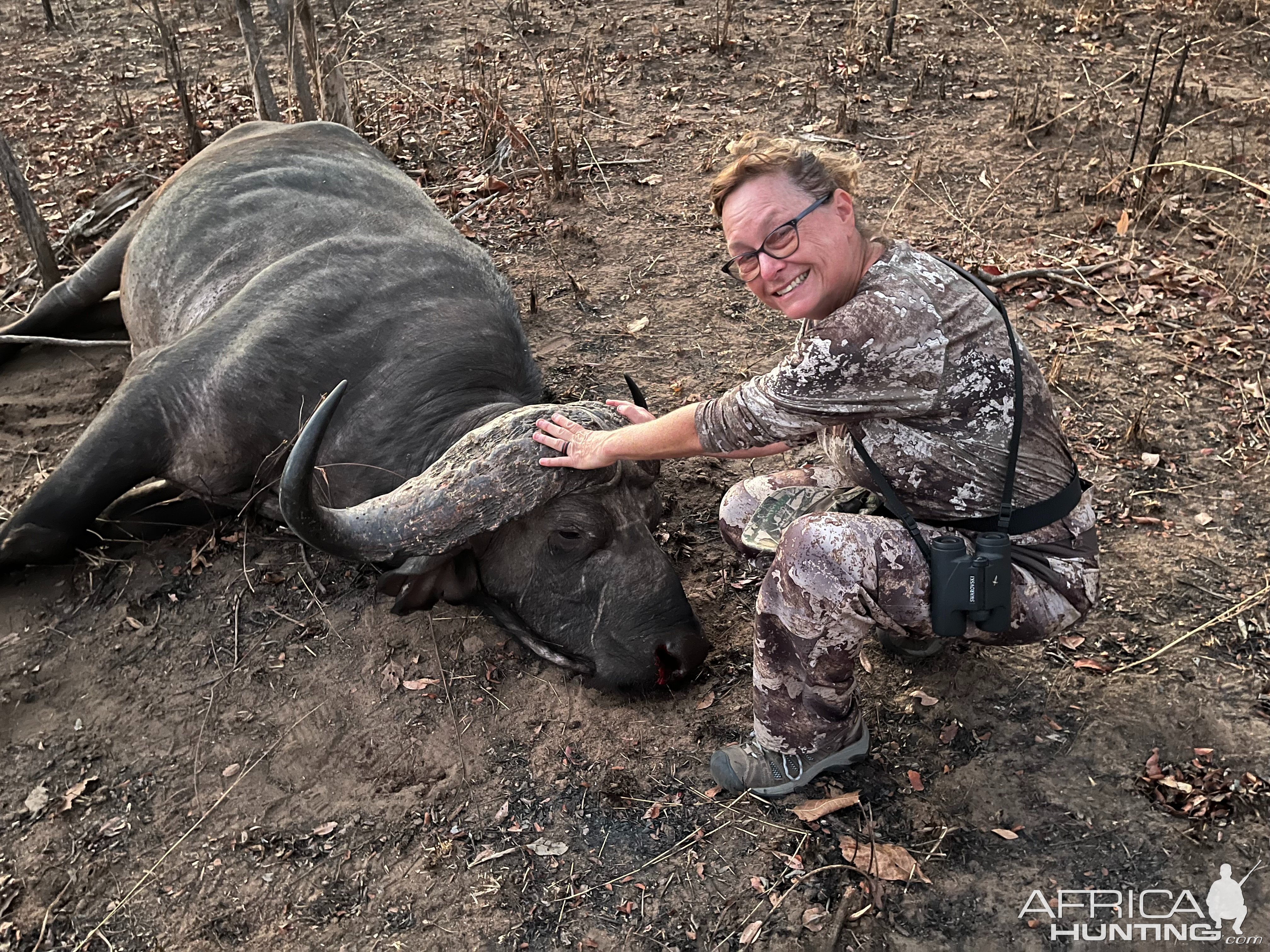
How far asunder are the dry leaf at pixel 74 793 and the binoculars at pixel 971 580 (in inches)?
124

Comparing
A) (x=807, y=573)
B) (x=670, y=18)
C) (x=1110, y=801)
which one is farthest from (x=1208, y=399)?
(x=670, y=18)

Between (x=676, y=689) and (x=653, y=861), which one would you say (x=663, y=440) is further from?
(x=653, y=861)

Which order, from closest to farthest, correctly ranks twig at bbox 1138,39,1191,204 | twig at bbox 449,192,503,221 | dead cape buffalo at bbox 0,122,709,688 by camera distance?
dead cape buffalo at bbox 0,122,709,688, twig at bbox 1138,39,1191,204, twig at bbox 449,192,503,221

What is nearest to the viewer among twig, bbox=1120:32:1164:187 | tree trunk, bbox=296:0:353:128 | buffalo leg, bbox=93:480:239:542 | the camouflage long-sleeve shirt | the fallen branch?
the camouflage long-sleeve shirt

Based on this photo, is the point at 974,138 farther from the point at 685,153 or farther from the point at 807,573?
the point at 807,573

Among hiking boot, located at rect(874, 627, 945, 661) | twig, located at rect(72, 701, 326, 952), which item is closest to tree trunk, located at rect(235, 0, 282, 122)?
twig, located at rect(72, 701, 326, 952)

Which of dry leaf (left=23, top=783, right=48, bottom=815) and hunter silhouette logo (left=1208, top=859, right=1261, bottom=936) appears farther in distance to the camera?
dry leaf (left=23, top=783, right=48, bottom=815)

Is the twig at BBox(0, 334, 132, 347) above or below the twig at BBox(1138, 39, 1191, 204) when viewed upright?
below

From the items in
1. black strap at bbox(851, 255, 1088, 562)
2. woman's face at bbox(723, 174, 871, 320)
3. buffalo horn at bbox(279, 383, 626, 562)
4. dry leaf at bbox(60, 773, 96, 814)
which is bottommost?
dry leaf at bbox(60, 773, 96, 814)

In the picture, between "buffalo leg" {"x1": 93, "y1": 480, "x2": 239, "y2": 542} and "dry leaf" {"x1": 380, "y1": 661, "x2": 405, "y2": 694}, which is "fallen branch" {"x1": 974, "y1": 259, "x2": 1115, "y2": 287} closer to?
"dry leaf" {"x1": 380, "y1": 661, "x2": 405, "y2": 694}

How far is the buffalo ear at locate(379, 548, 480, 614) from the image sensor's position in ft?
13.3

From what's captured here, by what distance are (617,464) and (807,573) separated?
109 centimetres

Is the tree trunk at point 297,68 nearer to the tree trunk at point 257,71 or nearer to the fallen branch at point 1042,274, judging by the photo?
the tree trunk at point 257,71

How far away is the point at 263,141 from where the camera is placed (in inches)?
251
